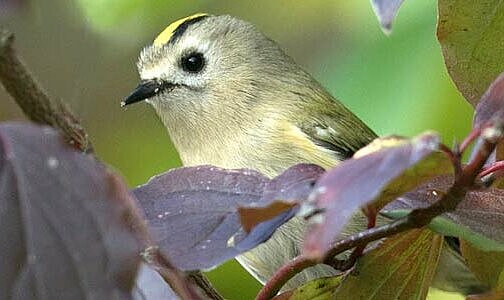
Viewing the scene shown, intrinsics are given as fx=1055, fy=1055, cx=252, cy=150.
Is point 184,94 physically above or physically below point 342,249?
above

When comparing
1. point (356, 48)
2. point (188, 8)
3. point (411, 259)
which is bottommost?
point (411, 259)

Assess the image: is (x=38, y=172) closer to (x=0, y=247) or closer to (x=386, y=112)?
(x=0, y=247)

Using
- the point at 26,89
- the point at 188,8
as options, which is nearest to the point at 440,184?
the point at 26,89

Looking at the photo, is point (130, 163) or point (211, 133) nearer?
point (211, 133)

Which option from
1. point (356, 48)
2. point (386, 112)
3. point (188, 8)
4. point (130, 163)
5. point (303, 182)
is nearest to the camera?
point (303, 182)

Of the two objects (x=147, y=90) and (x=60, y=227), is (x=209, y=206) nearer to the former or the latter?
(x=60, y=227)

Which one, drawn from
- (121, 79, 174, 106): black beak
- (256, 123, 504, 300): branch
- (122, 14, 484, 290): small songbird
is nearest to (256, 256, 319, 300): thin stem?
(256, 123, 504, 300): branch
